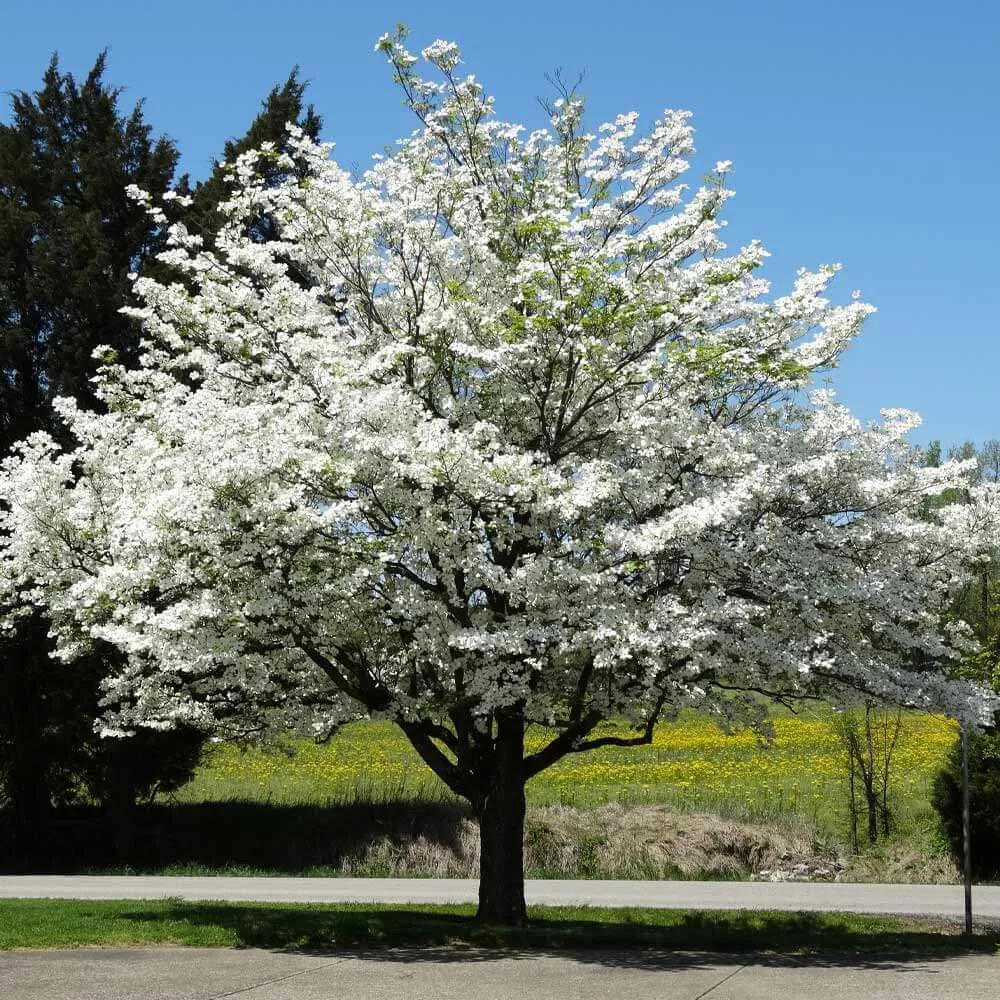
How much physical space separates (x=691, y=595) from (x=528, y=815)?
1141cm

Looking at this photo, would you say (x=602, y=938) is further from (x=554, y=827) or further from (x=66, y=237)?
(x=66, y=237)

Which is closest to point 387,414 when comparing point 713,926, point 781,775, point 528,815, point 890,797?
point 713,926

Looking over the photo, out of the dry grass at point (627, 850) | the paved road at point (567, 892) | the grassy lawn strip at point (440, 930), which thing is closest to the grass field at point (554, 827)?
the dry grass at point (627, 850)

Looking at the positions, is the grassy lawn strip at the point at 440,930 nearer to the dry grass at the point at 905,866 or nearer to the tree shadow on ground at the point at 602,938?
the tree shadow on ground at the point at 602,938

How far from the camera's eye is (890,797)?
2642 centimetres

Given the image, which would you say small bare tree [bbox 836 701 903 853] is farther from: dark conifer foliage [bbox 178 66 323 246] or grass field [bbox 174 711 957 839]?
dark conifer foliage [bbox 178 66 323 246]

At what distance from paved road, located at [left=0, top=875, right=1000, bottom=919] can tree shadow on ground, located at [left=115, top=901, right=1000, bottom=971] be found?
2206 millimetres

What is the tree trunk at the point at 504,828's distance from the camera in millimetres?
14727

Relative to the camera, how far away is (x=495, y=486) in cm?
1216

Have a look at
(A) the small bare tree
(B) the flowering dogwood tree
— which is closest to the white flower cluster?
(B) the flowering dogwood tree

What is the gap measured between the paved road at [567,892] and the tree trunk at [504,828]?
3.62 m

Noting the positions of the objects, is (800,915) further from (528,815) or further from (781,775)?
(781,775)

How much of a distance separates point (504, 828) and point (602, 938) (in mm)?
1842

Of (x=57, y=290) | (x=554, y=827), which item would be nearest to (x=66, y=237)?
(x=57, y=290)
